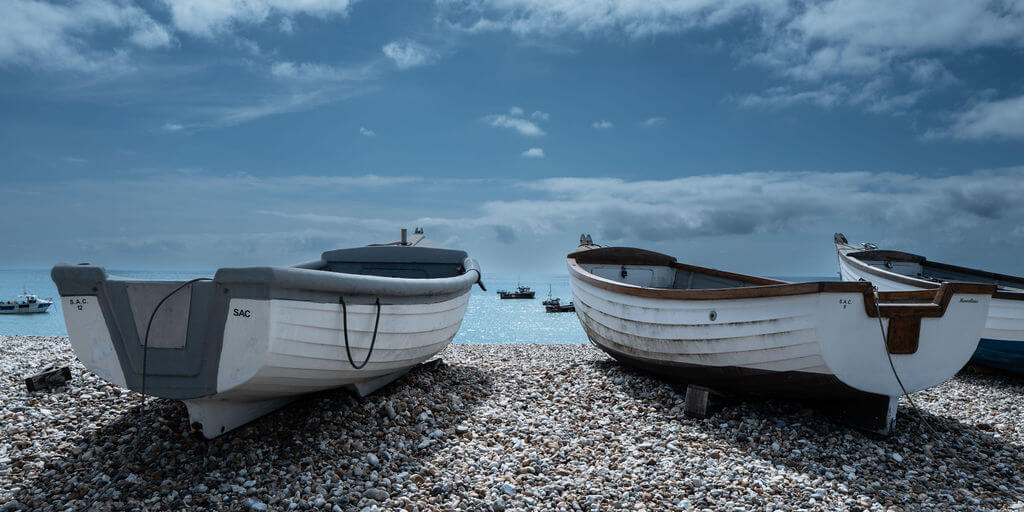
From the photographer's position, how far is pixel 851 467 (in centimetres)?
595

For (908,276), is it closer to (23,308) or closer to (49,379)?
(49,379)

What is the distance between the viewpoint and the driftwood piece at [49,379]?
7.16m

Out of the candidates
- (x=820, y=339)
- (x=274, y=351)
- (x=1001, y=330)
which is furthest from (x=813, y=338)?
(x=1001, y=330)

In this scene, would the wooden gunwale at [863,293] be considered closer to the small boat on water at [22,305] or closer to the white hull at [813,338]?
the white hull at [813,338]

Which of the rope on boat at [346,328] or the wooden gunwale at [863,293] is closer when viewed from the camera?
the rope on boat at [346,328]

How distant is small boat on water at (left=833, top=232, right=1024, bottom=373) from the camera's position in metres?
10.6

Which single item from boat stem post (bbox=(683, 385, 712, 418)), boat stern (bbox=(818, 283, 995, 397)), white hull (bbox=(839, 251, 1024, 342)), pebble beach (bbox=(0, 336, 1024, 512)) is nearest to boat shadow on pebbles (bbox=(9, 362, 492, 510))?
pebble beach (bbox=(0, 336, 1024, 512))

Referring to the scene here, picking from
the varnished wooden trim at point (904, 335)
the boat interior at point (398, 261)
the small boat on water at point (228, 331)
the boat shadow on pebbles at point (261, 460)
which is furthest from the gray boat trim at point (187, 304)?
the varnished wooden trim at point (904, 335)

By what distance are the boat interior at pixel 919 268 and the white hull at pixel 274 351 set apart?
522 inches

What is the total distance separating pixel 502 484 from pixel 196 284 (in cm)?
318

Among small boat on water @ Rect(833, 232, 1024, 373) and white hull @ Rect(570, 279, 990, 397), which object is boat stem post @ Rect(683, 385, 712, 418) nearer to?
white hull @ Rect(570, 279, 990, 397)

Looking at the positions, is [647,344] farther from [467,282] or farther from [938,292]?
[938,292]

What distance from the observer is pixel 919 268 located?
1480 centimetres

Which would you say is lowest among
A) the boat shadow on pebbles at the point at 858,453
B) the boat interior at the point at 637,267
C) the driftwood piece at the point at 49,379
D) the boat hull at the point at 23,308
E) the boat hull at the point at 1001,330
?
the boat hull at the point at 23,308
